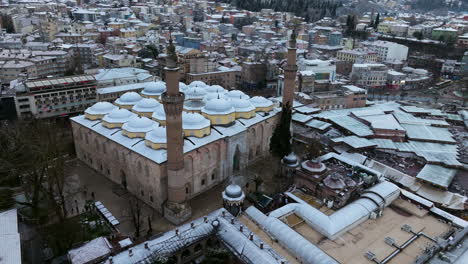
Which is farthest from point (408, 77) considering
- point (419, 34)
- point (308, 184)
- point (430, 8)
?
point (430, 8)

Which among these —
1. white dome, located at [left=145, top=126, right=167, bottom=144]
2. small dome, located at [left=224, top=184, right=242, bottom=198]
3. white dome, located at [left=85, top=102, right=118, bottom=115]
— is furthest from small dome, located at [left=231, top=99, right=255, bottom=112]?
white dome, located at [left=85, top=102, right=118, bottom=115]

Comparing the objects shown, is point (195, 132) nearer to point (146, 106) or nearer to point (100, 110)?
point (146, 106)

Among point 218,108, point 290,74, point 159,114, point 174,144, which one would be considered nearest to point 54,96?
point 159,114

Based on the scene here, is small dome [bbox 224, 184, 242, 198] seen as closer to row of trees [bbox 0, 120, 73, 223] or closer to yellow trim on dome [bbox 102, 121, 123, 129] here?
row of trees [bbox 0, 120, 73, 223]

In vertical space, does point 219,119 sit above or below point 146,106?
below

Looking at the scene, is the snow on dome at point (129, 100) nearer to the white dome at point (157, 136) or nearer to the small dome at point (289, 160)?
the white dome at point (157, 136)

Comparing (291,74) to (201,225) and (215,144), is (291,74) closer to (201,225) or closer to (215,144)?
(215,144)
